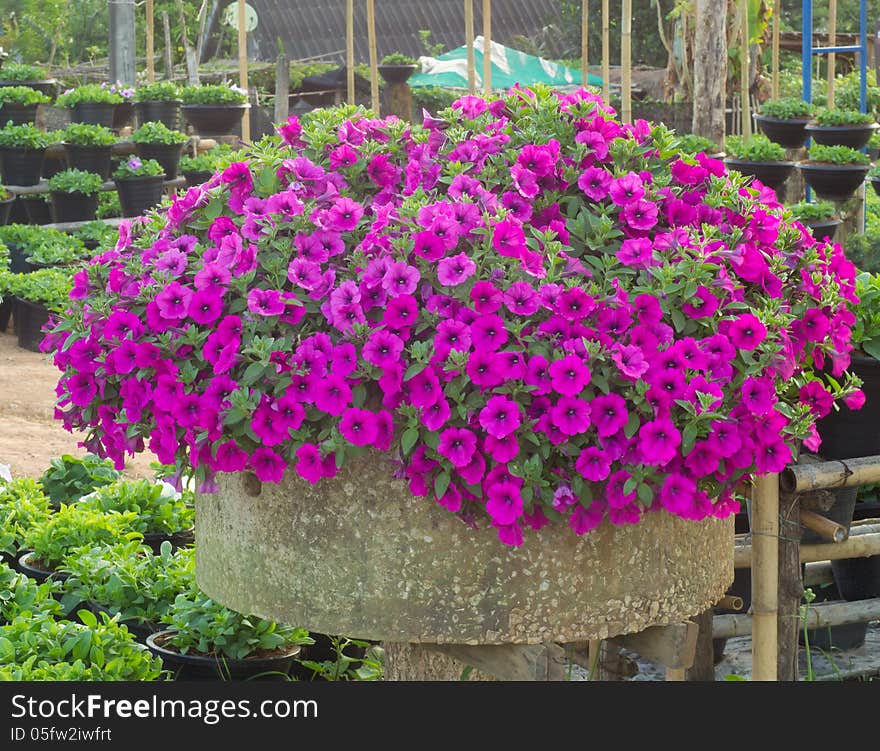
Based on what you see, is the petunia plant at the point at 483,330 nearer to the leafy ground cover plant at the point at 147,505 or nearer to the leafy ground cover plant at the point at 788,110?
the leafy ground cover plant at the point at 147,505

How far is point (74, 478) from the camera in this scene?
14.4 feet

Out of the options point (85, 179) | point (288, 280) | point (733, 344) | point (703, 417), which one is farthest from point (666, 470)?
point (85, 179)

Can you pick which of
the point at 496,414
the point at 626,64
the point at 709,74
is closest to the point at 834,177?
the point at 626,64

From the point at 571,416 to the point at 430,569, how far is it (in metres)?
0.38

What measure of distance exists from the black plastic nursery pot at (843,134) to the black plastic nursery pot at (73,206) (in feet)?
17.2

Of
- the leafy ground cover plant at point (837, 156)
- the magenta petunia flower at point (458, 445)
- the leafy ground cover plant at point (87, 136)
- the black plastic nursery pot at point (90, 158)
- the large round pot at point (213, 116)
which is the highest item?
the large round pot at point (213, 116)

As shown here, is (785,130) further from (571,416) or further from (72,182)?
(571,416)

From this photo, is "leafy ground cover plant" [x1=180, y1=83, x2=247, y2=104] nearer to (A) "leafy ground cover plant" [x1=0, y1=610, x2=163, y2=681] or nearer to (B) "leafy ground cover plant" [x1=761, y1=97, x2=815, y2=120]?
(B) "leafy ground cover plant" [x1=761, y1=97, x2=815, y2=120]

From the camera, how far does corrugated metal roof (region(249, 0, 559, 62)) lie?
78.5 ft

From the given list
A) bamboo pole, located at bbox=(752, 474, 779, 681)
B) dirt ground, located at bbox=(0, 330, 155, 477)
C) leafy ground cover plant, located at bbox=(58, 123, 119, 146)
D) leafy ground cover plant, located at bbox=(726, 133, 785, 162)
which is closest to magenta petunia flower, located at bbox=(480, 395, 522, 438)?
bamboo pole, located at bbox=(752, 474, 779, 681)

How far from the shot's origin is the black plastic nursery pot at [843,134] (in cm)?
870

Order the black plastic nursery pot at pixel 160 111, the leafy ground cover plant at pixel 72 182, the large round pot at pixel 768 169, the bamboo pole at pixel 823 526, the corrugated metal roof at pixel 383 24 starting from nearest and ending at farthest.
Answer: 1. the bamboo pole at pixel 823 526
2. the large round pot at pixel 768 169
3. the leafy ground cover plant at pixel 72 182
4. the black plastic nursery pot at pixel 160 111
5. the corrugated metal roof at pixel 383 24

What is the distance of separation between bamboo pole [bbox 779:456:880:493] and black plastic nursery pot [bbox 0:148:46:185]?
26.3 ft

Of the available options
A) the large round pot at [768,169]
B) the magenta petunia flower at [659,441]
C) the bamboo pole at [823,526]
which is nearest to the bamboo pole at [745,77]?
the large round pot at [768,169]
